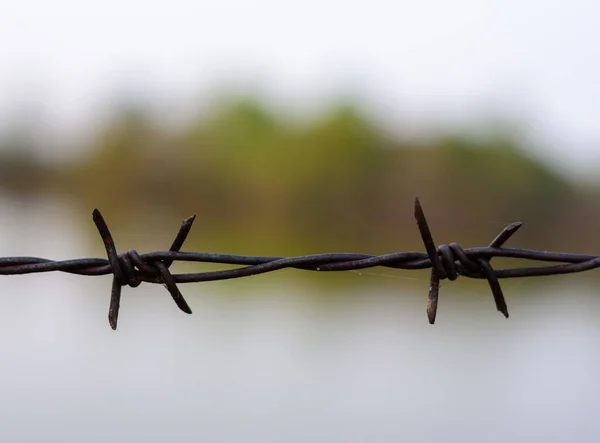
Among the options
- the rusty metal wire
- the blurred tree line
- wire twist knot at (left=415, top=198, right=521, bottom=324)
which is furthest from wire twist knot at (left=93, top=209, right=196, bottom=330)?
the blurred tree line

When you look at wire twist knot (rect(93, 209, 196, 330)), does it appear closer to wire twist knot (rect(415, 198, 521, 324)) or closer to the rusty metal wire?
the rusty metal wire

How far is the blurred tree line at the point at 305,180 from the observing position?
66.3 ft

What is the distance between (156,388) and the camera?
5629 mm

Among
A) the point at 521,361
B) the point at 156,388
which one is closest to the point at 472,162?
the point at 521,361

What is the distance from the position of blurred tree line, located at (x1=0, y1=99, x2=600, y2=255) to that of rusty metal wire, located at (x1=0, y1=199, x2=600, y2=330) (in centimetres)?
1475

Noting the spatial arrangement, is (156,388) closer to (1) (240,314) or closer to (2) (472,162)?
(1) (240,314)

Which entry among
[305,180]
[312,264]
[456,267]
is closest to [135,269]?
[312,264]

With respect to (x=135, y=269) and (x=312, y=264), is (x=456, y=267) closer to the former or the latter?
(x=312, y=264)

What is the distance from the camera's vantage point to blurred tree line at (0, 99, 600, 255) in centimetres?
2020

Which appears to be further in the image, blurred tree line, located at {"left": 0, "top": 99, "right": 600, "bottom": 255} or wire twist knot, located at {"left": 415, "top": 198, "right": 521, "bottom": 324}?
blurred tree line, located at {"left": 0, "top": 99, "right": 600, "bottom": 255}

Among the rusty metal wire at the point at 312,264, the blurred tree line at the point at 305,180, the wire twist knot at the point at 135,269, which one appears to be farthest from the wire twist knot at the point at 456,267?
the blurred tree line at the point at 305,180

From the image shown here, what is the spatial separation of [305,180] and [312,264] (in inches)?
924

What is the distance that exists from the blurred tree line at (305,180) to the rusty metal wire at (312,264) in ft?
48.4

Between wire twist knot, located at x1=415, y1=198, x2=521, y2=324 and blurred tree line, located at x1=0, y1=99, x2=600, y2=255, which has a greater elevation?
wire twist knot, located at x1=415, y1=198, x2=521, y2=324
